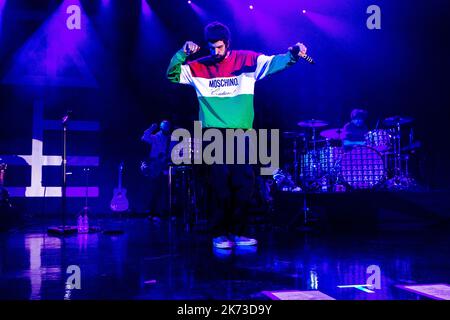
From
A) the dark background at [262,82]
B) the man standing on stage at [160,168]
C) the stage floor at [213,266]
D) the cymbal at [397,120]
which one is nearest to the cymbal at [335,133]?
the cymbal at [397,120]

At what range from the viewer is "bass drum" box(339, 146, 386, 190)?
762 cm

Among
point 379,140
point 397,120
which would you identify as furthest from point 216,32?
point 379,140

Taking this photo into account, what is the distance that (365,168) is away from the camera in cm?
764

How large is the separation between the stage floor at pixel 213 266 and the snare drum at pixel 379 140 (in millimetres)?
3444

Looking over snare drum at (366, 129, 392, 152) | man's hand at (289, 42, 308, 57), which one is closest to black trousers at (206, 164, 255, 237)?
man's hand at (289, 42, 308, 57)

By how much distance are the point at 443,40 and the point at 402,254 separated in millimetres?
6368

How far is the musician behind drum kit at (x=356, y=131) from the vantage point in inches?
316

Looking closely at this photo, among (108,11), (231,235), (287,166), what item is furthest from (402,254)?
(108,11)

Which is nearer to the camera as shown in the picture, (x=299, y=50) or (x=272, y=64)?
(x=299, y=50)

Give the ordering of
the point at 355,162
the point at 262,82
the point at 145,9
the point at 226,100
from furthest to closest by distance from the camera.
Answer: the point at 262,82 → the point at 145,9 → the point at 355,162 → the point at 226,100

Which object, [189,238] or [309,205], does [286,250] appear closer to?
[189,238]

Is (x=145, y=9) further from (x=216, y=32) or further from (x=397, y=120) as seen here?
(x=397, y=120)

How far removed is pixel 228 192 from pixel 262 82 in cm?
585
